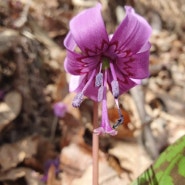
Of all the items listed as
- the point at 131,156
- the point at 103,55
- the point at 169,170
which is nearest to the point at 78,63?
the point at 103,55

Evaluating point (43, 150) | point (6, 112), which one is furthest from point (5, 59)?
point (43, 150)

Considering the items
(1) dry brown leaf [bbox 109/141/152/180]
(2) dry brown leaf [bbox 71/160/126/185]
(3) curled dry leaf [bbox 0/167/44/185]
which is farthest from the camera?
(1) dry brown leaf [bbox 109/141/152/180]

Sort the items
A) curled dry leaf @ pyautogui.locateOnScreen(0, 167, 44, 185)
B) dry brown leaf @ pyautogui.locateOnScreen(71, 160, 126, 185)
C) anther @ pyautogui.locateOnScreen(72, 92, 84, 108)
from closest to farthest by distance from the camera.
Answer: anther @ pyautogui.locateOnScreen(72, 92, 84, 108)
dry brown leaf @ pyautogui.locateOnScreen(71, 160, 126, 185)
curled dry leaf @ pyautogui.locateOnScreen(0, 167, 44, 185)

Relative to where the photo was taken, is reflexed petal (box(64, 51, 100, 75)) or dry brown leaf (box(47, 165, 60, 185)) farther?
dry brown leaf (box(47, 165, 60, 185))

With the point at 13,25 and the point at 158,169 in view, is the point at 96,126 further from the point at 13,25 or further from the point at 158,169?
the point at 13,25

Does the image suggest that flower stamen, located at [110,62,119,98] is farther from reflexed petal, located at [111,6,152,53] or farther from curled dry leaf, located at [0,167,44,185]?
curled dry leaf, located at [0,167,44,185]

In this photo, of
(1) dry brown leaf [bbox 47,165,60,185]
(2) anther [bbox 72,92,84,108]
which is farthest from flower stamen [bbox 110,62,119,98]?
(1) dry brown leaf [bbox 47,165,60,185]
